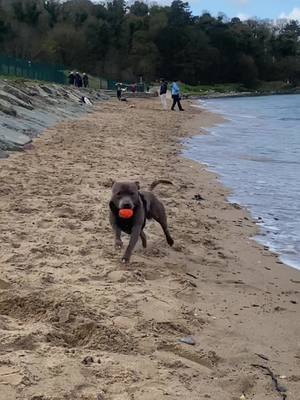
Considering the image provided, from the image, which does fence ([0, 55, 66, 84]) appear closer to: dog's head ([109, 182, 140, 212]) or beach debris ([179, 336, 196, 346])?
dog's head ([109, 182, 140, 212])

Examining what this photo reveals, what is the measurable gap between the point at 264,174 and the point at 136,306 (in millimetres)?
9774

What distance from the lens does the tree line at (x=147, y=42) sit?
90438 millimetres

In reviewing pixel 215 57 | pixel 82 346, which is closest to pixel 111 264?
pixel 82 346

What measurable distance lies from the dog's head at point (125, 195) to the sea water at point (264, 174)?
211 cm

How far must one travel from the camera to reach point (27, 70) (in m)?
45.7

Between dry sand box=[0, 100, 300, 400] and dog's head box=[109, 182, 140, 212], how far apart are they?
0.57 meters

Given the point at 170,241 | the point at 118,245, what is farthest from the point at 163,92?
the point at 118,245

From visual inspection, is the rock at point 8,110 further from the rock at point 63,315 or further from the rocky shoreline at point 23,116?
the rock at point 63,315

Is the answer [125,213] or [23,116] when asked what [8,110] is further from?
[125,213]

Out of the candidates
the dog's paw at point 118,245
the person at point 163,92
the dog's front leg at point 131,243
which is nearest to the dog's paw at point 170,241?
the dog's paw at point 118,245

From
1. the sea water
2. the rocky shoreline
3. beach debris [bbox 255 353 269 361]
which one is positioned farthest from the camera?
the rocky shoreline

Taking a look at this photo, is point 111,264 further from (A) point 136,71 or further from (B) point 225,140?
(A) point 136,71

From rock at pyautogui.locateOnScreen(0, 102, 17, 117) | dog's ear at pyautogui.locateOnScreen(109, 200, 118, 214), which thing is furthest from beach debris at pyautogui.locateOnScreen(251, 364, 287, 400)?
rock at pyautogui.locateOnScreen(0, 102, 17, 117)

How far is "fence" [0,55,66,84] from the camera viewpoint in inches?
1667
